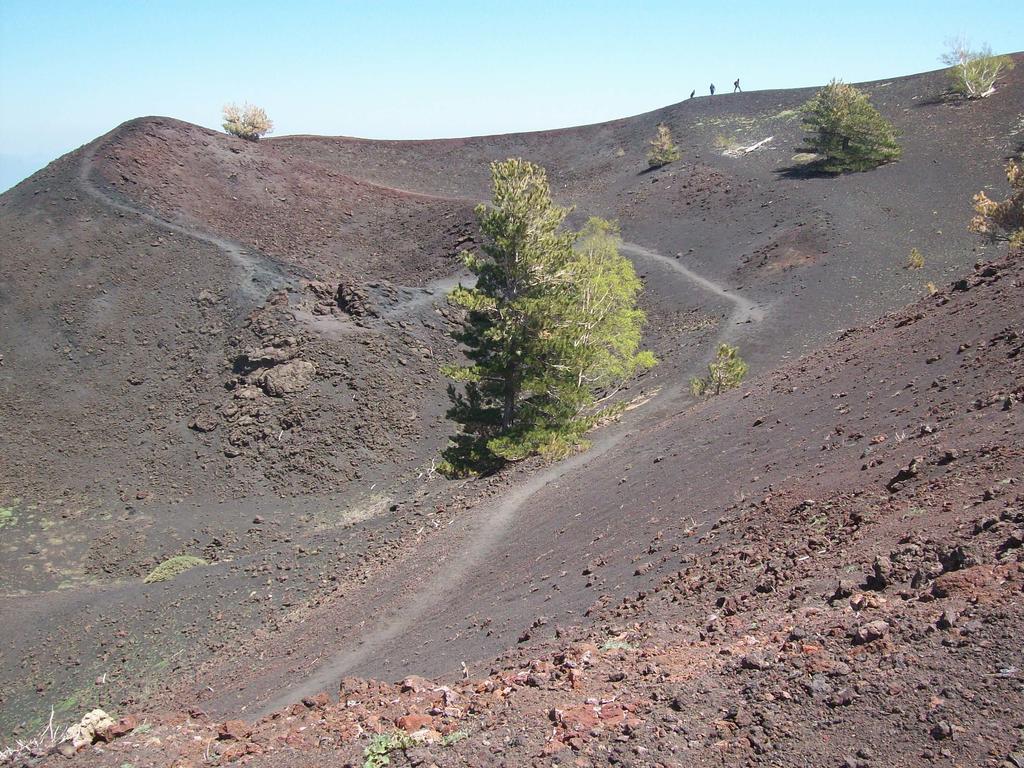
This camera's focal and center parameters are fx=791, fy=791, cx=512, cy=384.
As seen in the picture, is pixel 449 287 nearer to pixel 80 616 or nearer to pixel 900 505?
pixel 80 616

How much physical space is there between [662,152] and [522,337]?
34529 mm

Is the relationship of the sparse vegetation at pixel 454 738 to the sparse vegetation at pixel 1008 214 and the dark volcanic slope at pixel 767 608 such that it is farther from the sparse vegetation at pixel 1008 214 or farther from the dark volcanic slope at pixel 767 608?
the sparse vegetation at pixel 1008 214

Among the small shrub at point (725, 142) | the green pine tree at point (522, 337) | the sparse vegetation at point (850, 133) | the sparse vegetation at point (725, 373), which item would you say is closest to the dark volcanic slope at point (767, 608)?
the green pine tree at point (522, 337)

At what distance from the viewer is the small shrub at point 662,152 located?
49.1 metres

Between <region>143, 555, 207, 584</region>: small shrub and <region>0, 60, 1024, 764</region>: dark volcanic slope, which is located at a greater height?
<region>0, 60, 1024, 764</region>: dark volcanic slope

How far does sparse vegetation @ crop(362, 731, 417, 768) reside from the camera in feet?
17.2

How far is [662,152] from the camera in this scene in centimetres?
4944

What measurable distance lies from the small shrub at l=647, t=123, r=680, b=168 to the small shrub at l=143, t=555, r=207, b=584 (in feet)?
131

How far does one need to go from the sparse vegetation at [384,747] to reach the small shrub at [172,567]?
12.4 m

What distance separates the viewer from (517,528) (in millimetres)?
14000

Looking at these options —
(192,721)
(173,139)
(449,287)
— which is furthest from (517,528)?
(173,139)

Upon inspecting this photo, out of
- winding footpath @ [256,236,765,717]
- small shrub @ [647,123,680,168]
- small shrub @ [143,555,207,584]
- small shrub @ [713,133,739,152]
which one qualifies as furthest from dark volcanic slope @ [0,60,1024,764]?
small shrub @ [647,123,680,168]

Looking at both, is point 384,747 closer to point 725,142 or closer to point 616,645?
point 616,645

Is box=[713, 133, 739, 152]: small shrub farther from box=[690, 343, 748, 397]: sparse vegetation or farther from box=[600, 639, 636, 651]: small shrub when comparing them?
box=[600, 639, 636, 651]: small shrub
